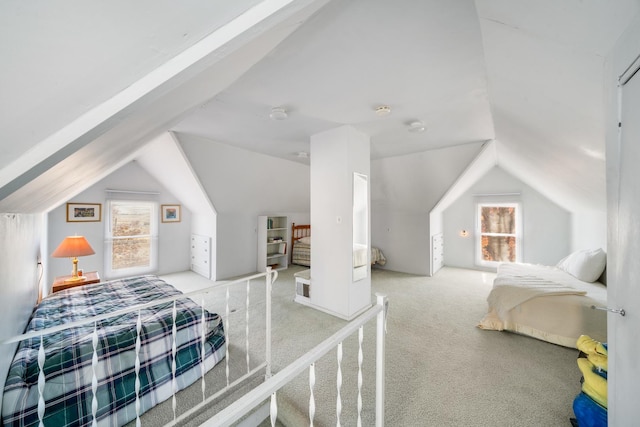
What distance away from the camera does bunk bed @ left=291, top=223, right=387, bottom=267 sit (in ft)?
18.2

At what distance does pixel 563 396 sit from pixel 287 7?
9.67 ft

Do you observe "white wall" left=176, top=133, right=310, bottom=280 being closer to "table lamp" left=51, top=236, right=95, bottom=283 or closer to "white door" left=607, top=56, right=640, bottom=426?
"table lamp" left=51, top=236, right=95, bottom=283

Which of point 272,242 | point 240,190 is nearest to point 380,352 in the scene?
point 240,190

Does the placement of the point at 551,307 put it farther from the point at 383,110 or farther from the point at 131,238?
the point at 131,238

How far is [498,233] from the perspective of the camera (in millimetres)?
5316

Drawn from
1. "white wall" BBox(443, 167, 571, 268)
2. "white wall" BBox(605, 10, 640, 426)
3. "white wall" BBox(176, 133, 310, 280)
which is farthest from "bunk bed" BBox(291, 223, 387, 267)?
"white wall" BBox(605, 10, 640, 426)

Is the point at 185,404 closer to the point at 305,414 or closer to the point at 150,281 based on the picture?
the point at 305,414

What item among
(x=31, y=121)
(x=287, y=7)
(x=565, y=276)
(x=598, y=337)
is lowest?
(x=598, y=337)

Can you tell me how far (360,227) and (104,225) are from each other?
178 inches

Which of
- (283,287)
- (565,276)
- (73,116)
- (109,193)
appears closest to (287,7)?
(73,116)

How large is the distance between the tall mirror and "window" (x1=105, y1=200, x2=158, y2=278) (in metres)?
4.15

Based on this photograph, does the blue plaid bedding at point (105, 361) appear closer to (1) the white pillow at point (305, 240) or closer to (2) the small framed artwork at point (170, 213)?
(2) the small framed artwork at point (170, 213)

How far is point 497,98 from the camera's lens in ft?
6.89

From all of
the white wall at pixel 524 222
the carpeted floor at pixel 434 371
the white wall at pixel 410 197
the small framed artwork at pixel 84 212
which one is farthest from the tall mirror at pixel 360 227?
the small framed artwork at pixel 84 212
